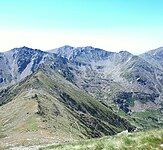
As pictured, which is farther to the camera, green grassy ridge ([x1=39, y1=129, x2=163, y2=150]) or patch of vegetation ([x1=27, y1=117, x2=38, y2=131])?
patch of vegetation ([x1=27, y1=117, x2=38, y2=131])

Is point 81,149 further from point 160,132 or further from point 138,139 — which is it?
point 160,132

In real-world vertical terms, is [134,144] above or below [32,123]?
above

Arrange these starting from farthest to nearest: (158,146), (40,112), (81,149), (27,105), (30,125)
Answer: (27,105) < (40,112) < (30,125) < (81,149) < (158,146)

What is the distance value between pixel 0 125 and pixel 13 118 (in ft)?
27.3

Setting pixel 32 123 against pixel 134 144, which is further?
pixel 32 123

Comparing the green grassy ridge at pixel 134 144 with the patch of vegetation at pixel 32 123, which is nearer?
the green grassy ridge at pixel 134 144

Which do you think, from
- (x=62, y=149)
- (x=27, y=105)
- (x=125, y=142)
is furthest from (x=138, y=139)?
(x=27, y=105)

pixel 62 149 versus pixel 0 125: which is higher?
pixel 62 149

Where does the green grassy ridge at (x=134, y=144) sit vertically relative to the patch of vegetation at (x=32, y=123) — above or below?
above

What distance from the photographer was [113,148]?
21266mm

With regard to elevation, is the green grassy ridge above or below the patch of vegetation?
above

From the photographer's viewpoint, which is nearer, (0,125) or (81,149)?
(81,149)

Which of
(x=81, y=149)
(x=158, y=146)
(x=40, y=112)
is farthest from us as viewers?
(x=40, y=112)

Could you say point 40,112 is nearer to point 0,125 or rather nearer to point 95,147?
point 0,125
